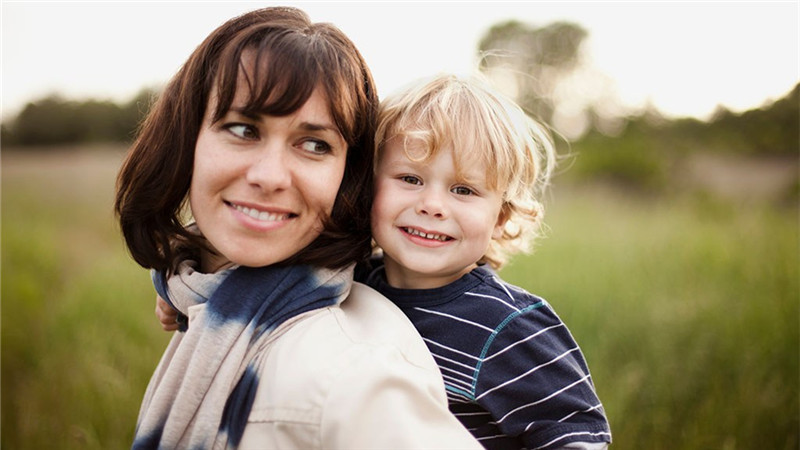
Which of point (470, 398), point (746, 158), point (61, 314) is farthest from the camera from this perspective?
point (746, 158)

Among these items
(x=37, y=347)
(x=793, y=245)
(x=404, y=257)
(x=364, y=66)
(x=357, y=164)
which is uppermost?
(x=364, y=66)

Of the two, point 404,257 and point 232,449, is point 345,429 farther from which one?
point 404,257

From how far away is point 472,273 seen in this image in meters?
1.82

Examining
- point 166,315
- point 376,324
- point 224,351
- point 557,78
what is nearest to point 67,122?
point 166,315

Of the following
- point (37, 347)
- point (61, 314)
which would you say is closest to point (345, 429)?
point (37, 347)

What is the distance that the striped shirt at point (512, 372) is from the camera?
5.21 ft

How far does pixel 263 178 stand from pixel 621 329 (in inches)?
119

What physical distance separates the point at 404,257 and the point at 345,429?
719mm

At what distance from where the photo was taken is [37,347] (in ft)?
14.0

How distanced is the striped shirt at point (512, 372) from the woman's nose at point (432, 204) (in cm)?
26

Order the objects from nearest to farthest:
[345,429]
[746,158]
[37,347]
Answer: [345,429] < [37,347] < [746,158]

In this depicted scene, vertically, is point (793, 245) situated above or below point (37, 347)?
above

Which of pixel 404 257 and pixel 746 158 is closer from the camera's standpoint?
pixel 404 257

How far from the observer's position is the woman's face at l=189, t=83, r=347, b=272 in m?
1.47
